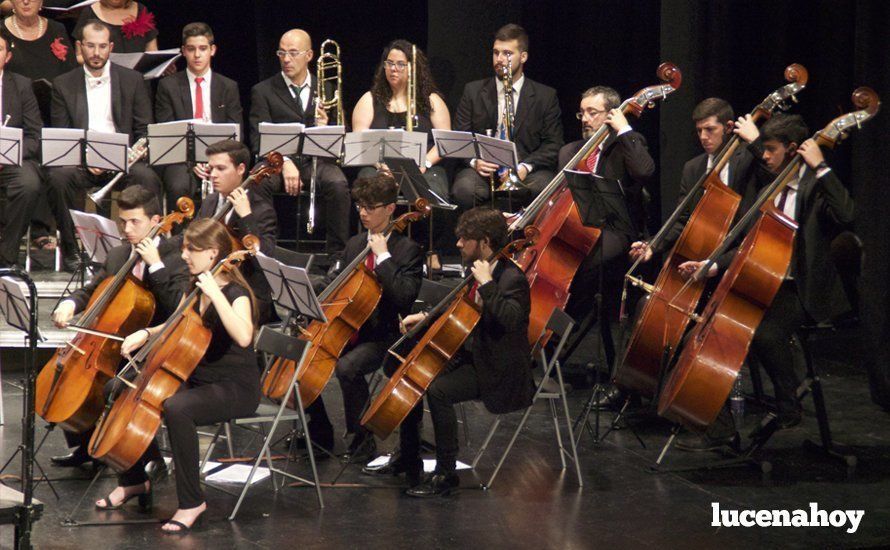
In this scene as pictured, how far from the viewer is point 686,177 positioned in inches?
268

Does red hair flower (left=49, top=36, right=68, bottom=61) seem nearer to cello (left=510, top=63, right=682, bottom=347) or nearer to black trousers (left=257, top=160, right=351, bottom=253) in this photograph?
black trousers (left=257, top=160, right=351, bottom=253)

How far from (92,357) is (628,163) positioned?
3.07 metres

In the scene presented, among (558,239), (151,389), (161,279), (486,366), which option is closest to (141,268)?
(161,279)

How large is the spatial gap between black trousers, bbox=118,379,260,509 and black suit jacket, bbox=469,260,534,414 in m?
1.08

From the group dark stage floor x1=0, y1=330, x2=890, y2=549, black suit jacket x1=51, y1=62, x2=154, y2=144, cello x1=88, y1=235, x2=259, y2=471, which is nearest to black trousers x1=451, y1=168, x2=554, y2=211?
dark stage floor x1=0, y1=330, x2=890, y2=549

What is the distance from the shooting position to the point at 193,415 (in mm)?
5211

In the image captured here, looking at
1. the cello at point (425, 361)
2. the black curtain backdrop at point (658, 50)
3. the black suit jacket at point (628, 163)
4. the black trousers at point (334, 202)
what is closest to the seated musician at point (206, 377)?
the cello at point (425, 361)

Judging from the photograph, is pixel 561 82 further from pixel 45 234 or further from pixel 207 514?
pixel 207 514

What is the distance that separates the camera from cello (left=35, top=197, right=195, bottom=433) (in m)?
5.55

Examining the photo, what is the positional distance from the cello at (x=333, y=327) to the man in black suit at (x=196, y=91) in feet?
9.09

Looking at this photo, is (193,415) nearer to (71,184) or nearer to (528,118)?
(71,184)

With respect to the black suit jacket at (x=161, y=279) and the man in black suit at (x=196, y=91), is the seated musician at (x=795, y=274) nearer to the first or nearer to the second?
the black suit jacket at (x=161, y=279)

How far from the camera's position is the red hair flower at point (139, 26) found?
905 cm

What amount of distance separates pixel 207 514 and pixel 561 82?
5246mm
